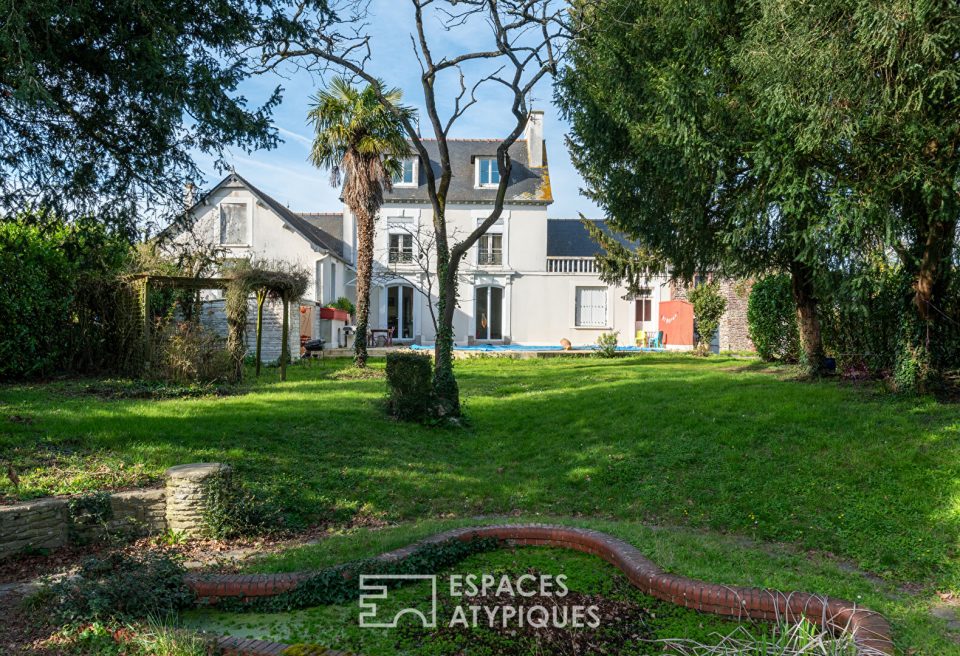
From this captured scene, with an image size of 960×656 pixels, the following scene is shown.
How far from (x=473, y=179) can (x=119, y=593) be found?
28.6 m

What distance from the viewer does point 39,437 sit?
8.15 metres

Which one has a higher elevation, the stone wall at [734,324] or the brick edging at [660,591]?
the stone wall at [734,324]

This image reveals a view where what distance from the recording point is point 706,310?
2338 cm

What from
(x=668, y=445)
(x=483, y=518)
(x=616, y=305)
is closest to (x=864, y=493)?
(x=668, y=445)

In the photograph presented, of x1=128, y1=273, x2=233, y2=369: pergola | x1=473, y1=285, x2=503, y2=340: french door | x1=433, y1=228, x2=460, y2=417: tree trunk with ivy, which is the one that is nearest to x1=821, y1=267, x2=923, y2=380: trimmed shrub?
x1=433, y1=228, x2=460, y2=417: tree trunk with ivy

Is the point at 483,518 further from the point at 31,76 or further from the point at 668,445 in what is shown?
the point at 31,76

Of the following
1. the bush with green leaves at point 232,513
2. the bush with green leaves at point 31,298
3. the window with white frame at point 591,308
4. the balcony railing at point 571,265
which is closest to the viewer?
the bush with green leaves at point 232,513

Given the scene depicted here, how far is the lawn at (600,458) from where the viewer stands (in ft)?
21.9

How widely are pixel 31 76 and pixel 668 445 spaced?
27.7 feet

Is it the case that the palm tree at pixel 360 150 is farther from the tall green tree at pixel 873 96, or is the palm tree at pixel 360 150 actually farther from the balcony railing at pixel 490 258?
the tall green tree at pixel 873 96

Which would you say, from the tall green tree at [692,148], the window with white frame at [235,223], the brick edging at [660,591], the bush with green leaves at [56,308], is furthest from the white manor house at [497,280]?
the brick edging at [660,591]

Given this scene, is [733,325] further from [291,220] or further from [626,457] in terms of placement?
[291,220]

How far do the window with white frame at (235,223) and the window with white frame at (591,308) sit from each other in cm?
1501

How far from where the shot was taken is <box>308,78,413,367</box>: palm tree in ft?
62.6
